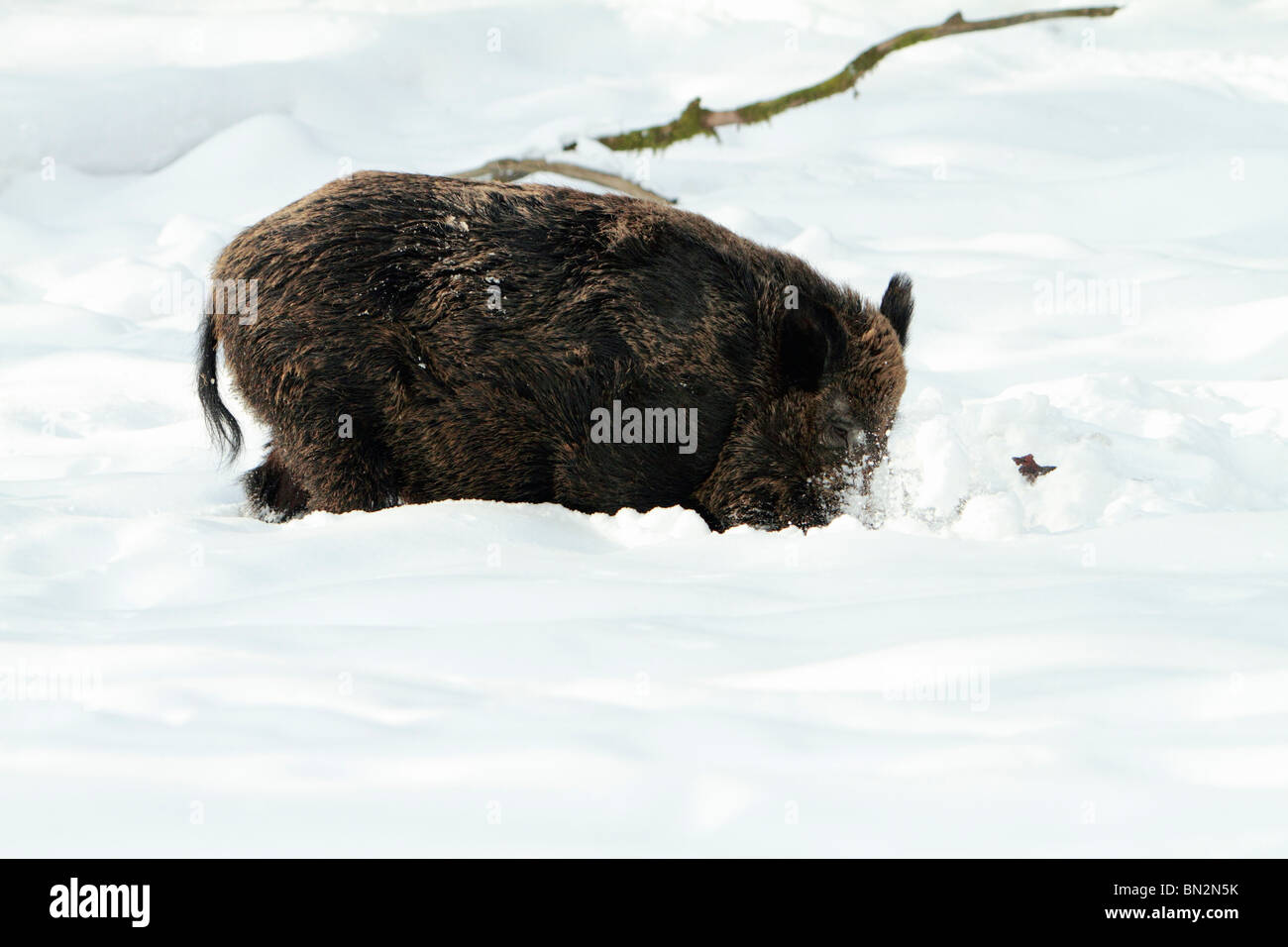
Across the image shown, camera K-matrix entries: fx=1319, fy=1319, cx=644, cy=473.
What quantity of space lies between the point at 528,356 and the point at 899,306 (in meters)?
1.53

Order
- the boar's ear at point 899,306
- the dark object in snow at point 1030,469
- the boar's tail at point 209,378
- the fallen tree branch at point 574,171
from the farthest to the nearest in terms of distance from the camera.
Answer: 1. the fallen tree branch at point 574,171
2. the boar's ear at point 899,306
3. the dark object in snow at point 1030,469
4. the boar's tail at point 209,378

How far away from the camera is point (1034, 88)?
13.0 meters

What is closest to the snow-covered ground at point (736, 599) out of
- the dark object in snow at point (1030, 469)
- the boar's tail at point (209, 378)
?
the dark object in snow at point (1030, 469)

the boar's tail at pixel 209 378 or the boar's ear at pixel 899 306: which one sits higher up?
the boar's ear at pixel 899 306

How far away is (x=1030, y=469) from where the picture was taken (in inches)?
194

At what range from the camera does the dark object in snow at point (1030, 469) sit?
193 inches

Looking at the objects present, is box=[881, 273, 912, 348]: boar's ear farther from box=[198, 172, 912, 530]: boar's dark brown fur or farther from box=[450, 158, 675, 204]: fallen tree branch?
box=[450, 158, 675, 204]: fallen tree branch

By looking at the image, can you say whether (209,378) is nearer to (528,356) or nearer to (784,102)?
(528,356)

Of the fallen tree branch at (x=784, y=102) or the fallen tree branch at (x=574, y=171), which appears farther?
the fallen tree branch at (x=784, y=102)

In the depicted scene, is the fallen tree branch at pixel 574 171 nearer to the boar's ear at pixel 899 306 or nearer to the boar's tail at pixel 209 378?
the boar's ear at pixel 899 306

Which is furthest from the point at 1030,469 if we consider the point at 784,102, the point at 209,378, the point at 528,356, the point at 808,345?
the point at 784,102

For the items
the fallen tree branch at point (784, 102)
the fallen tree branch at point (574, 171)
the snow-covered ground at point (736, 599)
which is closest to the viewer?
the snow-covered ground at point (736, 599)

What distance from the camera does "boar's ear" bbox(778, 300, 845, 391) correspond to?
4547mm

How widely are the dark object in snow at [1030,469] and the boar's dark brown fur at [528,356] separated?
2.03 feet
